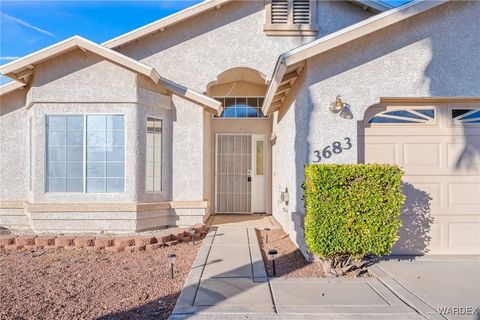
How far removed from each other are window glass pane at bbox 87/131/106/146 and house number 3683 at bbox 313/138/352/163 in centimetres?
554

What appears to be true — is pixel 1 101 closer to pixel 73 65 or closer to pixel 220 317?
pixel 73 65

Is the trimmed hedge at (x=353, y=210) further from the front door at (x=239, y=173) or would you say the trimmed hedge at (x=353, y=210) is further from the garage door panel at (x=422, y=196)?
the front door at (x=239, y=173)

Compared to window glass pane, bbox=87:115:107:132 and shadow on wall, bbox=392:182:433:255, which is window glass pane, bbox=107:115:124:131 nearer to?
window glass pane, bbox=87:115:107:132

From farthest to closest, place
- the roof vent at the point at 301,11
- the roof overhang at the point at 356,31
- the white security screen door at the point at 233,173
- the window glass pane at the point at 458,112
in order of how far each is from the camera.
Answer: the white security screen door at the point at 233,173 → the roof vent at the point at 301,11 → the window glass pane at the point at 458,112 → the roof overhang at the point at 356,31

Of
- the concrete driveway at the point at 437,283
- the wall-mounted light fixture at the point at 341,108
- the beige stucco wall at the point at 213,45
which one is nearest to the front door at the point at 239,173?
the beige stucco wall at the point at 213,45

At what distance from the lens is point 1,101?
1052cm

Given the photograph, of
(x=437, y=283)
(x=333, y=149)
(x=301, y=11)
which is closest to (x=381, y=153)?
(x=333, y=149)

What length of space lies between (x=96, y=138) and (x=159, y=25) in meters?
4.24

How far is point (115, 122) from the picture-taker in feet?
30.3

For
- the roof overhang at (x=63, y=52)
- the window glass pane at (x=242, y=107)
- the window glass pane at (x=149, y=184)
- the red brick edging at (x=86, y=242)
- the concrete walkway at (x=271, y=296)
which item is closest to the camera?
the concrete walkway at (x=271, y=296)

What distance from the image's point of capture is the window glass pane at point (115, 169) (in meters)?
9.23

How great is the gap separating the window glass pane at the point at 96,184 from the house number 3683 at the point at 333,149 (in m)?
5.58

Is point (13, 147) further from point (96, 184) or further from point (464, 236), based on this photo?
point (464, 236)

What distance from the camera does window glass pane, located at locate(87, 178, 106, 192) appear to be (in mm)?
9180
